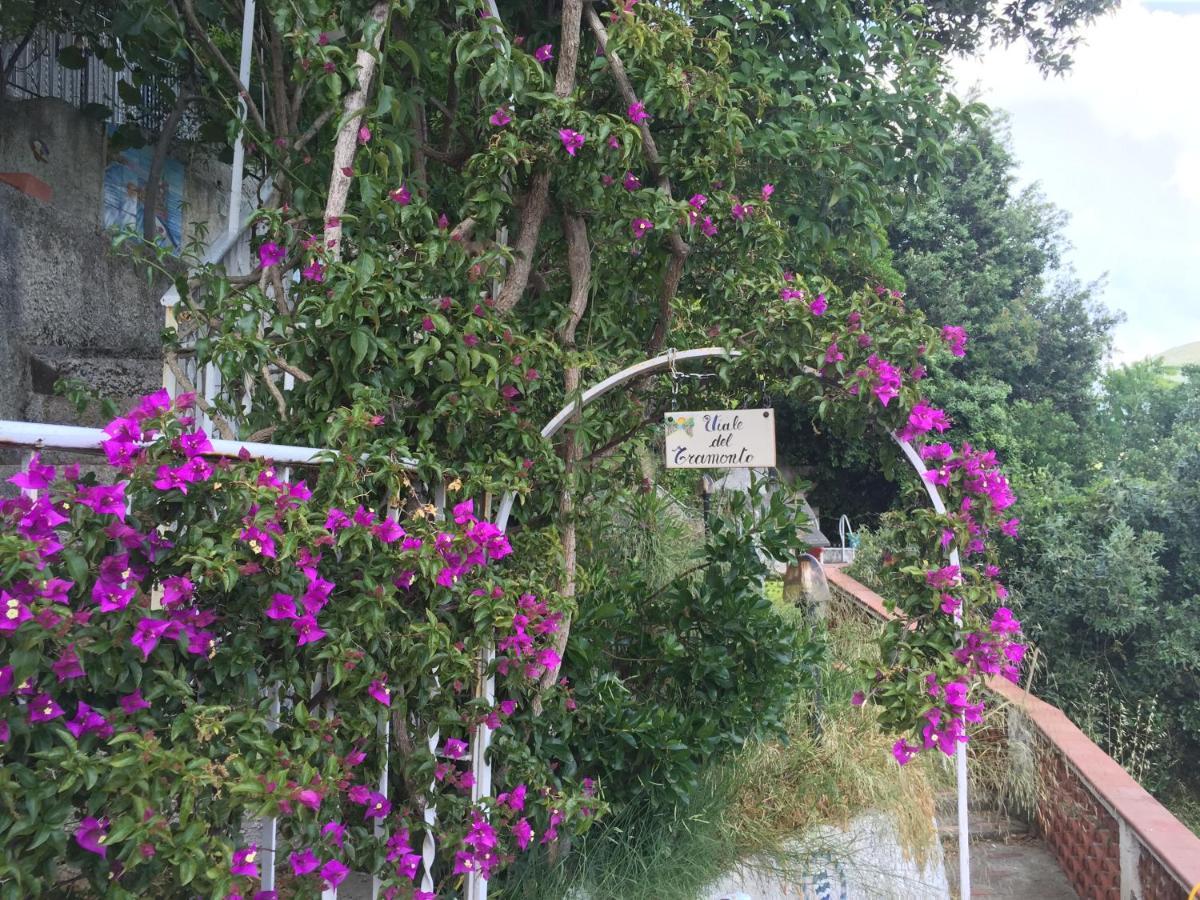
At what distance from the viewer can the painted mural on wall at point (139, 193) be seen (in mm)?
4383

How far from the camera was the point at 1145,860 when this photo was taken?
2736 mm

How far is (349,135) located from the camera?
184 cm

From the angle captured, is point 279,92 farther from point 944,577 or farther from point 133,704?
point 944,577

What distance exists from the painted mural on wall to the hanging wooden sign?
3302 millimetres

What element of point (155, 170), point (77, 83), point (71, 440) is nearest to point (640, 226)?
point (71, 440)

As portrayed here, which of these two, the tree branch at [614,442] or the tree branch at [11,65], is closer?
the tree branch at [614,442]

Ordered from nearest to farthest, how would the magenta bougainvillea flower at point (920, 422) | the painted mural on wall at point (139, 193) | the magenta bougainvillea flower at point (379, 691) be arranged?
the magenta bougainvillea flower at point (379, 691) → the magenta bougainvillea flower at point (920, 422) → the painted mural on wall at point (139, 193)

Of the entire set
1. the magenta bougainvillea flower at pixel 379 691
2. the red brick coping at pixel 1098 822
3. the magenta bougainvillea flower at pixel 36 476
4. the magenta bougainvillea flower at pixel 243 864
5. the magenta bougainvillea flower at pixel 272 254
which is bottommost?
the red brick coping at pixel 1098 822

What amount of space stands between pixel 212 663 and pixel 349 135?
1.14 m

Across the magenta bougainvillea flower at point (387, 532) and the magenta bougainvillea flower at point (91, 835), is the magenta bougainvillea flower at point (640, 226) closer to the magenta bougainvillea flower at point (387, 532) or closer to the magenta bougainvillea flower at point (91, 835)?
the magenta bougainvillea flower at point (387, 532)

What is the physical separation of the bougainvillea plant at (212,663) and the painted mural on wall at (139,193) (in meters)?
3.55

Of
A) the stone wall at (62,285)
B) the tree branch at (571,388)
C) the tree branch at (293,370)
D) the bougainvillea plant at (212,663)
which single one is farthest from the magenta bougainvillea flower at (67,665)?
the stone wall at (62,285)

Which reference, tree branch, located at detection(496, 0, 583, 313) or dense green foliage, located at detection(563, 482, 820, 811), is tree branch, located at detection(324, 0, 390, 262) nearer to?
tree branch, located at detection(496, 0, 583, 313)

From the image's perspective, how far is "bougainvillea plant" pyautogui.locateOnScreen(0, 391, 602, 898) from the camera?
1.03 m
